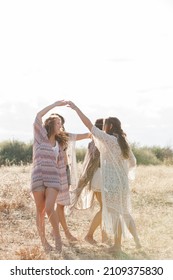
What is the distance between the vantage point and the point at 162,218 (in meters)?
12.2

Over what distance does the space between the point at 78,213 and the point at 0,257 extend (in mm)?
3963

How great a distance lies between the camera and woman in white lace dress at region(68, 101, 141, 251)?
346 inches

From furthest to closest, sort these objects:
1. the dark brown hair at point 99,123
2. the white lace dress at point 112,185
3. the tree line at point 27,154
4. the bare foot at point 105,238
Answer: the tree line at point 27,154 < the bare foot at point 105,238 < the dark brown hair at point 99,123 < the white lace dress at point 112,185

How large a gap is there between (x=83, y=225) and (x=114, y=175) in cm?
273

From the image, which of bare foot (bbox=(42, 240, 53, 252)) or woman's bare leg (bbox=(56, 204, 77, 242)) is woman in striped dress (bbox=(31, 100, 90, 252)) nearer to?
bare foot (bbox=(42, 240, 53, 252))

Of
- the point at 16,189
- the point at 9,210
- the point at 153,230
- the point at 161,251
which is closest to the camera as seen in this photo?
the point at 161,251

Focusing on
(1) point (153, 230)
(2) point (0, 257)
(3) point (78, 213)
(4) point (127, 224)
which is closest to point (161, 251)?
(4) point (127, 224)

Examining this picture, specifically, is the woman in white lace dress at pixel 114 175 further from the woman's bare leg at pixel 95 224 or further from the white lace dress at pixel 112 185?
the woman's bare leg at pixel 95 224

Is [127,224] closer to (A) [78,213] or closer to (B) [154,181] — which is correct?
(A) [78,213]

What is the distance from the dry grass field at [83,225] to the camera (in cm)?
889

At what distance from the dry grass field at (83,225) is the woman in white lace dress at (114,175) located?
0.42 meters

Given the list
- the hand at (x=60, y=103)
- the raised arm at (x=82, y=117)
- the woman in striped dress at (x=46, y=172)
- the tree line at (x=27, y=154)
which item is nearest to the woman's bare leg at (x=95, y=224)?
the woman in striped dress at (x=46, y=172)

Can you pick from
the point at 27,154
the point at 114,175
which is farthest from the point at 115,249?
the point at 27,154
